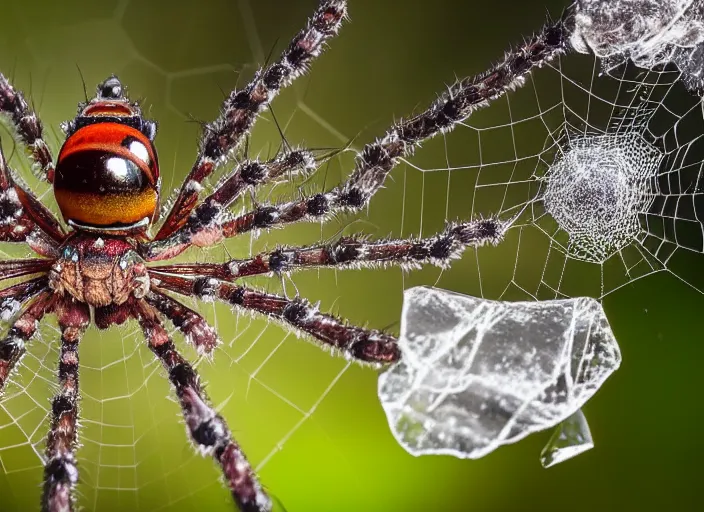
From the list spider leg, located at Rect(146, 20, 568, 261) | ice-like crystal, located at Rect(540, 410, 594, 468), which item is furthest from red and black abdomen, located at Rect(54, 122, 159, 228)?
ice-like crystal, located at Rect(540, 410, 594, 468)

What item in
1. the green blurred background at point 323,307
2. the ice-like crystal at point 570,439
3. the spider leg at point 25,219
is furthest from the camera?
the green blurred background at point 323,307

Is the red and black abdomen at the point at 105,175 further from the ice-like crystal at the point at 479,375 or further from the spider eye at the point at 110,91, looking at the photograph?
the ice-like crystal at the point at 479,375

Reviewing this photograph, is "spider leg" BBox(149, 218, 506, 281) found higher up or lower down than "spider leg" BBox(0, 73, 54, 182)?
lower down

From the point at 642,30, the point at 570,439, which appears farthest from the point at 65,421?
the point at 642,30

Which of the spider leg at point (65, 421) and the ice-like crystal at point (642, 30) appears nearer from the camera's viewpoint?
the spider leg at point (65, 421)

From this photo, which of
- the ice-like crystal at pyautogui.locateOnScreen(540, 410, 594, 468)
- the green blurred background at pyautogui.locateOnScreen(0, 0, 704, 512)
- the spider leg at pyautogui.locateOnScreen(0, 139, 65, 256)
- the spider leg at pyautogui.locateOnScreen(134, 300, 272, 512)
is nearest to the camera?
the spider leg at pyautogui.locateOnScreen(134, 300, 272, 512)

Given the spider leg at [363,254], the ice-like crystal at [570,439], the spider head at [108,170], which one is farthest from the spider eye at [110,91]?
the ice-like crystal at [570,439]

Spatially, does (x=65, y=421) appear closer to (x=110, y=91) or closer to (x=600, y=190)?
(x=110, y=91)

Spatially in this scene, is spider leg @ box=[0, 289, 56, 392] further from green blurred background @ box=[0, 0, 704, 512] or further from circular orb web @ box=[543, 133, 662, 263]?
circular orb web @ box=[543, 133, 662, 263]
